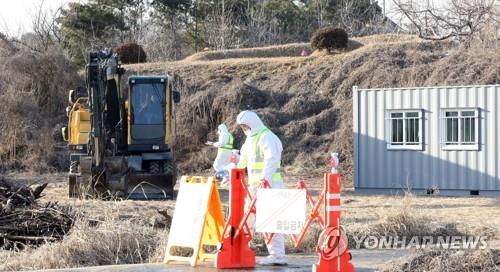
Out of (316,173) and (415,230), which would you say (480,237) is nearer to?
(415,230)

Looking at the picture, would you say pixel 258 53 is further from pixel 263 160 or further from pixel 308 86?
pixel 263 160

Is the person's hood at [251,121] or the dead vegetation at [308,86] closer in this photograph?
the person's hood at [251,121]

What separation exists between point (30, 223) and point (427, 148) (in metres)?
14.4

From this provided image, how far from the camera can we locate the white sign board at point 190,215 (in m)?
12.3

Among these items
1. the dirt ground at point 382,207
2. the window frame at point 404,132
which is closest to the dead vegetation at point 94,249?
the dirt ground at point 382,207

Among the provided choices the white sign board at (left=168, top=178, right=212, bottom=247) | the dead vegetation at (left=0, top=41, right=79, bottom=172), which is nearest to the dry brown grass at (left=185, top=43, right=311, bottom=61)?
the dead vegetation at (left=0, top=41, right=79, bottom=172)

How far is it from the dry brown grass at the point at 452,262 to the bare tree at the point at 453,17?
2067cm

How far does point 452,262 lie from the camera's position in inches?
420

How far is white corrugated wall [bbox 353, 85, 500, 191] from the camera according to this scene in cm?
2555

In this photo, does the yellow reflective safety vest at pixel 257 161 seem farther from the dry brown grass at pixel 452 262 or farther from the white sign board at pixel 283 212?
the dry brown grass at pixel 452 262

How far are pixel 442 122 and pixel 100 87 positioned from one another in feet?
30.8

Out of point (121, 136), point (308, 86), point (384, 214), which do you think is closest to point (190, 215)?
point (384, 214)

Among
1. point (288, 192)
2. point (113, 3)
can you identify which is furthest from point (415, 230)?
point (113, 3)

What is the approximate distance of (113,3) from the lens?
62094 mm
